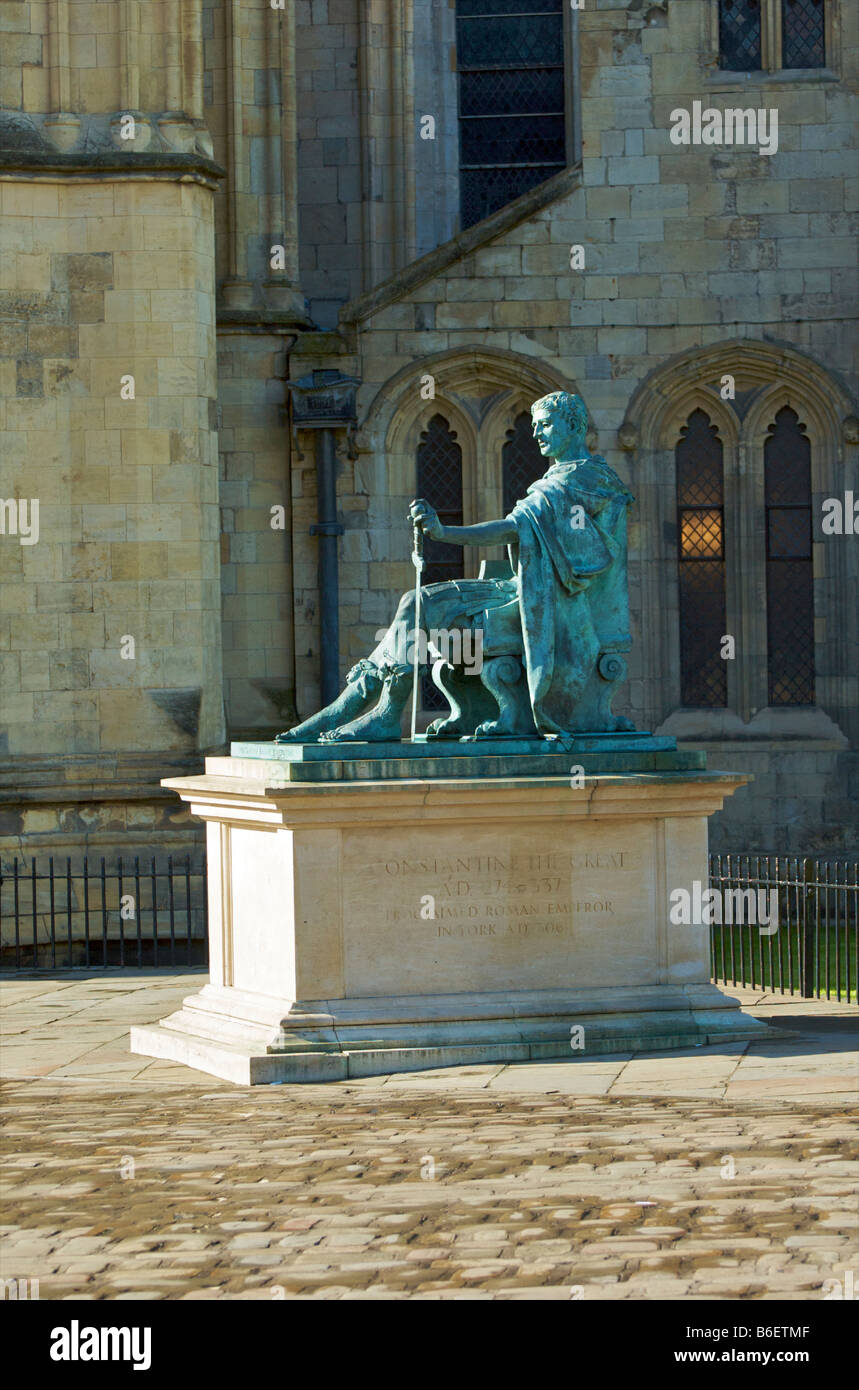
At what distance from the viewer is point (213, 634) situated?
17953mm

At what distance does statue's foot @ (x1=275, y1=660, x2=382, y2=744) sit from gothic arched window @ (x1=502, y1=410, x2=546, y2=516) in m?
8.66

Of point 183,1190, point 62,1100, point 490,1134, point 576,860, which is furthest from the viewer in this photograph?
point 576,860

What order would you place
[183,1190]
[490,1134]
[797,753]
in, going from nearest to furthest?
[183,1190], [490,1134], [797,753]

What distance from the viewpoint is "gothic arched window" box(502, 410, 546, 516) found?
2041 centimetres

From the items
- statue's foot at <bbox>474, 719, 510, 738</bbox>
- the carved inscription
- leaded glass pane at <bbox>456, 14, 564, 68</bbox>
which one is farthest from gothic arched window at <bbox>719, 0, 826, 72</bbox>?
the carved inscription

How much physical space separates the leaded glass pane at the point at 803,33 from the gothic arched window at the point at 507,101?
2818 millimetres

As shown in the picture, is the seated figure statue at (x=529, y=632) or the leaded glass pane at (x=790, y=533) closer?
the seated figure statue at (x=529, y=632)

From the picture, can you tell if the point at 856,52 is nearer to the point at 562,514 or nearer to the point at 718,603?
the point at 718,603

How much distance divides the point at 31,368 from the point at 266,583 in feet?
11.3

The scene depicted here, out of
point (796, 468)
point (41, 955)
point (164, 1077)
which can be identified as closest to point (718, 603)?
point (796, 468)

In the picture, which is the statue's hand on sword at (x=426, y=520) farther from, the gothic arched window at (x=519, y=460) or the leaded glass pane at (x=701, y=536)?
the leaded glass pane at (x=701, y=536)

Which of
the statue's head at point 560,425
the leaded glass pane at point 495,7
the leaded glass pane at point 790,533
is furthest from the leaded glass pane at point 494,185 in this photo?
the statue's head at point 560,425

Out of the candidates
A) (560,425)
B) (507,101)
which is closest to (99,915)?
(560,425)

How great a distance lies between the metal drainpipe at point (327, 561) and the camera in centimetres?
1977
